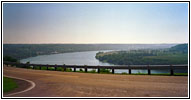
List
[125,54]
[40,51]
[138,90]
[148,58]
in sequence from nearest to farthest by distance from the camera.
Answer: [138,90], [148,58], [125,54], [40,51]

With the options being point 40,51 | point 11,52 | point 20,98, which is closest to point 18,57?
point 11,52

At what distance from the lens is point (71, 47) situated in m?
74.7

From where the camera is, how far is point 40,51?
193 feet

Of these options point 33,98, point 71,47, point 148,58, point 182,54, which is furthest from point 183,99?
point 71,47

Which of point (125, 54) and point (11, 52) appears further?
point (11, 52)

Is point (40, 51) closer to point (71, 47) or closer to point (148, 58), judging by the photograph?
point (71, 47)

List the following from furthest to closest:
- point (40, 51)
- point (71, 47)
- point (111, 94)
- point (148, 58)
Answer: point (71, 47) → point (40, 51) → point (148, 58) → point (111, 94)

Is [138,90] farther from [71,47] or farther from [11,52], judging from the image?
[71,47]

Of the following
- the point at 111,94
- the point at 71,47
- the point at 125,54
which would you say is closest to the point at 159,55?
the point at 125,54

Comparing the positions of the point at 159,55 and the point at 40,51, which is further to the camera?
the point at 40,51

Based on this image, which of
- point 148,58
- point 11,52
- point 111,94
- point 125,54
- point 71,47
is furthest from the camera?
point 71,47

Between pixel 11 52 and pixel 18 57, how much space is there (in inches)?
67.5

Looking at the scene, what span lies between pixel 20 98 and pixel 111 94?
382cm

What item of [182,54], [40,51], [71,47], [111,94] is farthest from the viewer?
[71,47]
